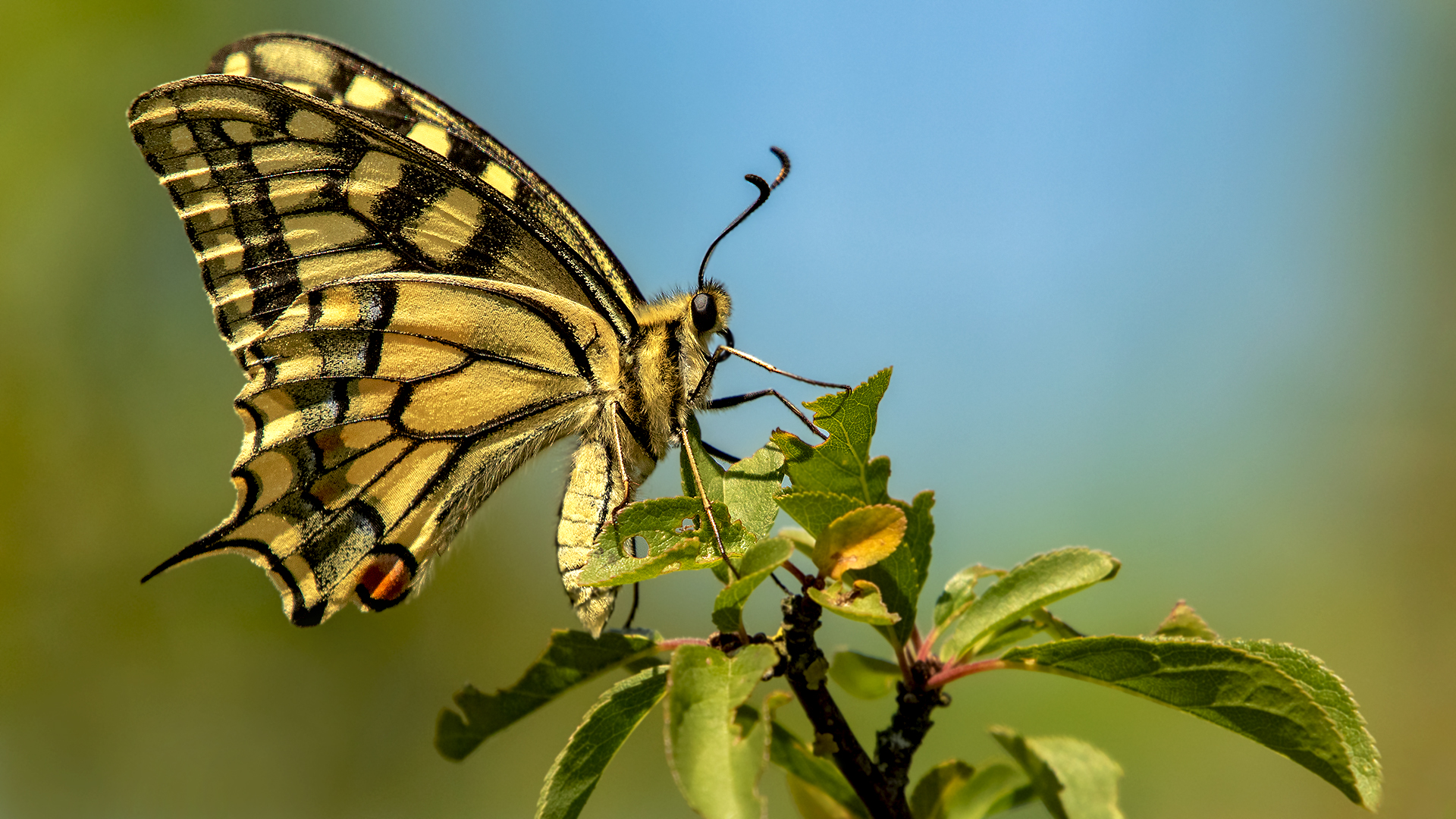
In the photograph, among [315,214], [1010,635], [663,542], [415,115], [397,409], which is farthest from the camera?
[415,115]

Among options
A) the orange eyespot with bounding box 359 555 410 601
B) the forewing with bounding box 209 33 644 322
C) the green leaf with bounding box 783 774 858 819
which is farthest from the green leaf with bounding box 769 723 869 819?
the forewing with bounding box 209 33 644 322

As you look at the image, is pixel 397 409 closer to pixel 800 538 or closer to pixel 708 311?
pixel 708 311

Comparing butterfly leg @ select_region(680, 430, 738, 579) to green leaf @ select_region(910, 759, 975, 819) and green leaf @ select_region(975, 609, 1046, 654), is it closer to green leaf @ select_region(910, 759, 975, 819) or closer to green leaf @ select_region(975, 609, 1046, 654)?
green leaf @ select_region(975, 609, 1046, 654)

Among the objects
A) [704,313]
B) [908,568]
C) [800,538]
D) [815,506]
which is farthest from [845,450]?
[704,313]

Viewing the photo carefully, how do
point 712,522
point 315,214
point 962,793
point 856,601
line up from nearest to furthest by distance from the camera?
point 856,601, point 712,522, point 962,793, point 315,214

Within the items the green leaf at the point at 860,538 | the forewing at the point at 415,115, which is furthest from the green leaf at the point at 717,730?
the forewing at the point at 415,115

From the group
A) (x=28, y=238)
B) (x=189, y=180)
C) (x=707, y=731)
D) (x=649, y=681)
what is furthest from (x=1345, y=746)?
(x=28, y=238)
